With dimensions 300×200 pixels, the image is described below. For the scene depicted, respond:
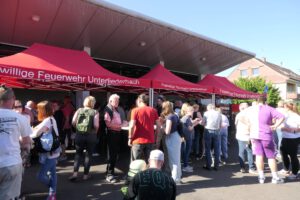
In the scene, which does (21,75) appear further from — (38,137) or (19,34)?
(19,34)

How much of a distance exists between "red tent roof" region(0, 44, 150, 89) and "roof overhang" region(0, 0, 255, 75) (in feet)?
5.50

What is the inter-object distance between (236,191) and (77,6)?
653cm

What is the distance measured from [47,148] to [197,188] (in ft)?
9.28

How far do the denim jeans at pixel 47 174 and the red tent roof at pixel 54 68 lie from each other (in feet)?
6.93

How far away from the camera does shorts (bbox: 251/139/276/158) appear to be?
16.7ft

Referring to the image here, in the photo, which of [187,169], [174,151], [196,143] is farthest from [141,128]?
[196,143]

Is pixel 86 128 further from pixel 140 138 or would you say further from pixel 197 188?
pixel 197 188

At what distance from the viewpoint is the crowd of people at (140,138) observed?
2.49 m

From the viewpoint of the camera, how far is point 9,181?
2498 millimetres

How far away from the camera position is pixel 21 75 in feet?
16.7

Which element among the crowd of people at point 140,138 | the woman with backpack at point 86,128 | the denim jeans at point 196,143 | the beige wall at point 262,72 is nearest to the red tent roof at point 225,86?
the denim jeans at point 196,143

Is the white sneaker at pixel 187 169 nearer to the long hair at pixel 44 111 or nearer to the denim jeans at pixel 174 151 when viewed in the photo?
the denim jeans at pixel 174 151

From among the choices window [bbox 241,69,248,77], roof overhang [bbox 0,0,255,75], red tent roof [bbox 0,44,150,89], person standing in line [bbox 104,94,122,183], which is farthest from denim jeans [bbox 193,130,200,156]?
window [bbox 241,69,248,77]

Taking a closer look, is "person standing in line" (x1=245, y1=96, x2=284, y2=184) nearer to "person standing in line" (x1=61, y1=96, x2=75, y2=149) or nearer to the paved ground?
the paved ground
